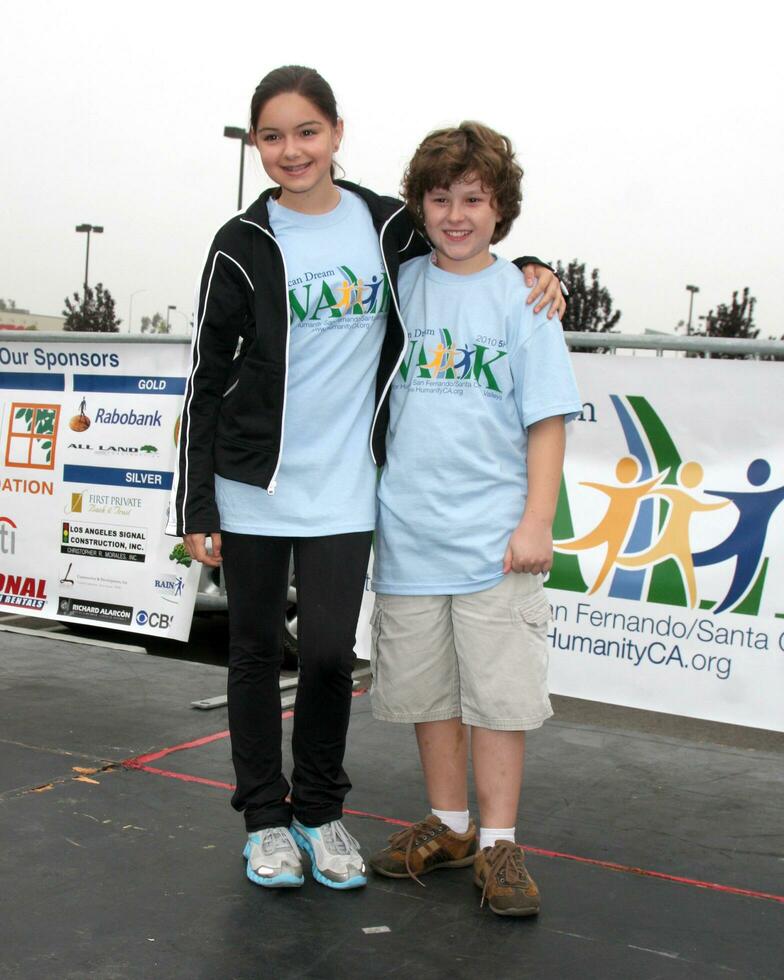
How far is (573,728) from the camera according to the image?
4410 mm

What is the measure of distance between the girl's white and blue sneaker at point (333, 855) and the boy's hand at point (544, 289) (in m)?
1.43

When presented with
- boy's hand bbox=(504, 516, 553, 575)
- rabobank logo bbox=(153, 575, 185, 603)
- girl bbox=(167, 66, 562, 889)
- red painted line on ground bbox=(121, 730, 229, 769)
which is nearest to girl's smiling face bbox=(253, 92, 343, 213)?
girl bbox=(167, 66, 562, 889)

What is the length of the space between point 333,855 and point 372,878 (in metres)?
0.14

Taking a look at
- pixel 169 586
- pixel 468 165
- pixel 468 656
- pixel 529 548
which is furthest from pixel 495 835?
pixel 169 586

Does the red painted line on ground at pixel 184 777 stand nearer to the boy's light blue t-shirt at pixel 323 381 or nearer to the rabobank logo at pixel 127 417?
the boy's light blue t-shirt at pixel 323 381

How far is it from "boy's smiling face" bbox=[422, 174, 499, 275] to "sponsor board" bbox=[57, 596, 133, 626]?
3.21 meters

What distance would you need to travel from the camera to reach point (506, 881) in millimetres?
2650

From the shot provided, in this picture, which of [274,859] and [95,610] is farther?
[95,610]

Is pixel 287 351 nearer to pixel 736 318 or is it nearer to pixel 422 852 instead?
pixel 422 852

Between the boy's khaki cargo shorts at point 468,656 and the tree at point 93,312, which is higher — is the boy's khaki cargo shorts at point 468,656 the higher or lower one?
the lower one

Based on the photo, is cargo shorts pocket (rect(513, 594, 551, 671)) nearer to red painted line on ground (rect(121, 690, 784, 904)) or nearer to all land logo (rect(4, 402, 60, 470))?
red painted line on ground (rect(121, 690, 784, 904))

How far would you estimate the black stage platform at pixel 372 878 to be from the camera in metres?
2.41

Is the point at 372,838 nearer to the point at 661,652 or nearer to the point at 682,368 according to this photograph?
the point at 661,652

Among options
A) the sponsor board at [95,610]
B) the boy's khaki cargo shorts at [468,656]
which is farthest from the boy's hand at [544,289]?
the sponsor board at [95,610]
